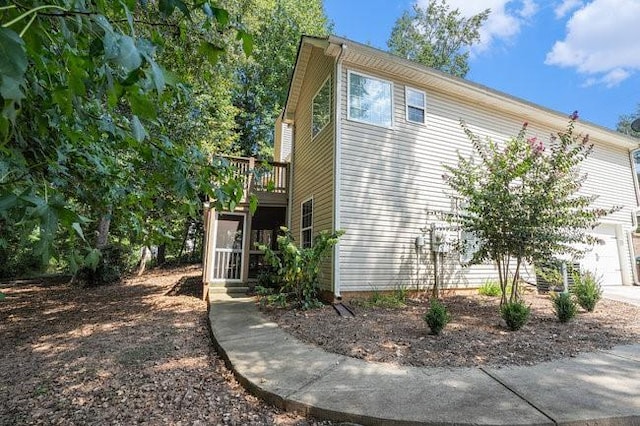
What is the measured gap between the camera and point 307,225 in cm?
916

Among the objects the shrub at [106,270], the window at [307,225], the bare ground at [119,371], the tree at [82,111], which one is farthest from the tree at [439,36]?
the tree at [82,111]

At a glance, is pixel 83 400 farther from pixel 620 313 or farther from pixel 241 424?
pixel 620 313

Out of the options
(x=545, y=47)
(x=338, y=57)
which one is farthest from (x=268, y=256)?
(x=545, y=47)

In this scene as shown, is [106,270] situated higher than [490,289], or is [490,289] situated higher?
[106,270]

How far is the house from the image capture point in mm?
7391

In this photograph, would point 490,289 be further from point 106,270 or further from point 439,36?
point 439,36

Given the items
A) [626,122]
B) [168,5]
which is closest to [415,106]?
[168,5]

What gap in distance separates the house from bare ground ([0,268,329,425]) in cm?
271

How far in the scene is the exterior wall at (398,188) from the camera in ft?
24.1

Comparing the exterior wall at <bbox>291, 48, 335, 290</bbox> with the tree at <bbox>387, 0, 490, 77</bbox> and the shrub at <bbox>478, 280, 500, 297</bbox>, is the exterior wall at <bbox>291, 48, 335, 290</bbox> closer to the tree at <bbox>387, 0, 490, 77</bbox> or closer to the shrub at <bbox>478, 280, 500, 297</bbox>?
the shrub at <bbox>478, 280, 500, 297</bbox>

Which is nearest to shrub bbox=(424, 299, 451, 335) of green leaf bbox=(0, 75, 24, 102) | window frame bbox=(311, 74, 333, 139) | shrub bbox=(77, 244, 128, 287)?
green leaf bbox=(0, 75, 24, 102)

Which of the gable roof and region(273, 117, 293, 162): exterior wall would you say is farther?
region(273, 117, 293, 162): exterior wall

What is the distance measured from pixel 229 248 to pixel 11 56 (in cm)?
947

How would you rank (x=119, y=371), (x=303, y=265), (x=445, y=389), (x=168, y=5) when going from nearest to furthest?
(x=168, y=5) → (x=445, y=389) → (x=119, y=371) → (x=303, y=265)
